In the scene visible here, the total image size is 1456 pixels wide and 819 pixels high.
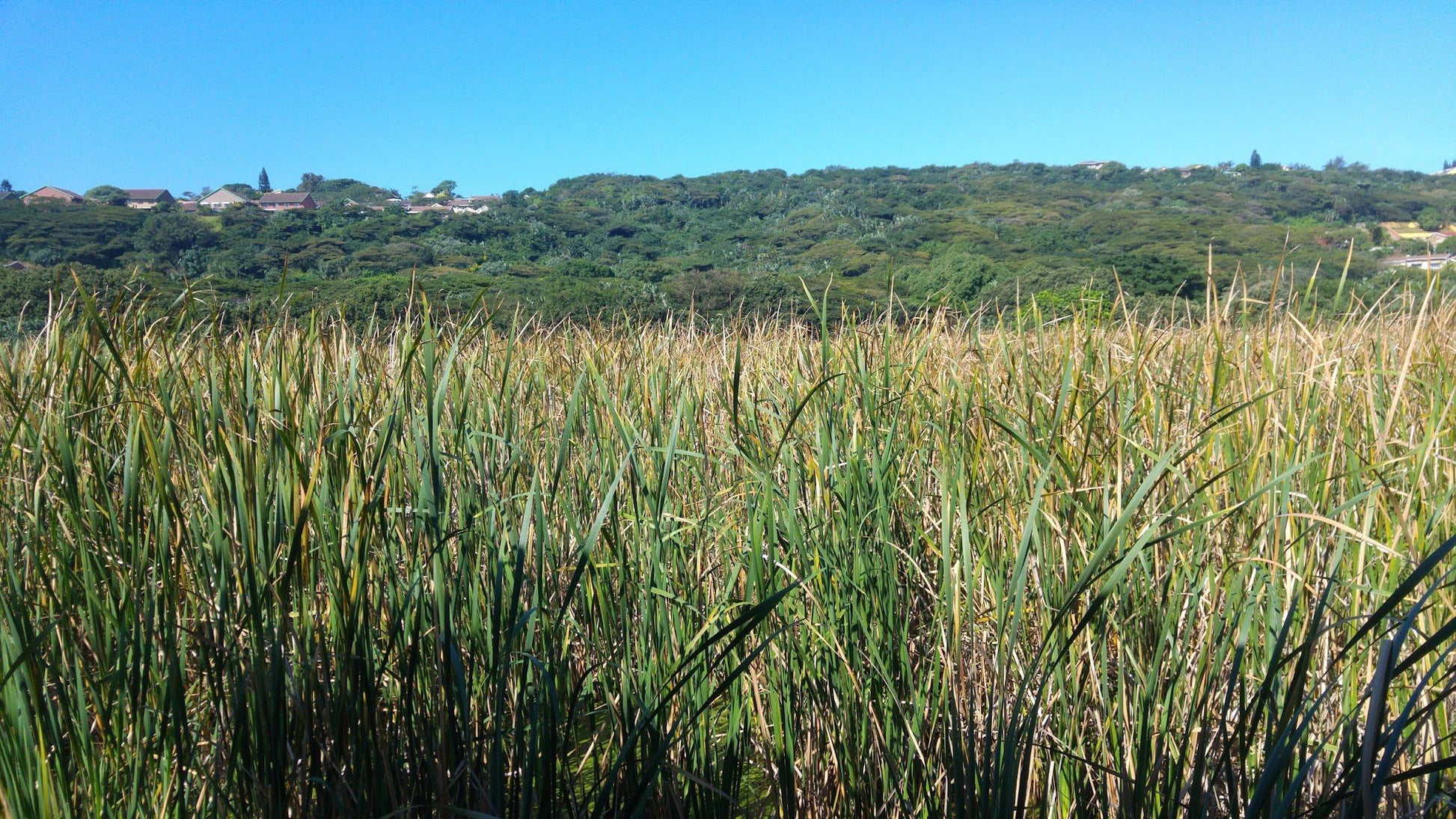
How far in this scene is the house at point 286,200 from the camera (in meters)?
34.3

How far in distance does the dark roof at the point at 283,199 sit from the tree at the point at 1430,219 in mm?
39999

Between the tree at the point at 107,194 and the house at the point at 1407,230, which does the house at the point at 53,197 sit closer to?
the tree at the point at 107,194

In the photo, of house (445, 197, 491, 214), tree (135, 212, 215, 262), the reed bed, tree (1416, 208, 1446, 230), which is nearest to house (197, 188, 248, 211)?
house (445, 197, 491, 214)

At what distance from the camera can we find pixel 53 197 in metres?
22.6

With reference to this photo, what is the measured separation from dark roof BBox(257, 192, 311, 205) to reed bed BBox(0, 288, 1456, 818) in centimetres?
3874

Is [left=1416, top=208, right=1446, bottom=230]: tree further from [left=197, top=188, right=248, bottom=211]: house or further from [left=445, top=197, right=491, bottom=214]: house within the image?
[left=197, top=188, right=248, bottom=211]: house

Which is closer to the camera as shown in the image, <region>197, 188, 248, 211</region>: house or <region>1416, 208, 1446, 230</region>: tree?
<region>1416, 208, 1446, 230</region>: tree

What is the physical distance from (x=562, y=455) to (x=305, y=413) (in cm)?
49

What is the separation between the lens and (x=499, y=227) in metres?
27.0

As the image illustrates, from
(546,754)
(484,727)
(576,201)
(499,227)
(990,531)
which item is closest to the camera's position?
(546,754)

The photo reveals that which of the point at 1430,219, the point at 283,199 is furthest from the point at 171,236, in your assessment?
the point at 1430,219

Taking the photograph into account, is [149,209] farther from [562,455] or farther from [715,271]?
[562,455]

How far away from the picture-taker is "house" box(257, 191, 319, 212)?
113ft

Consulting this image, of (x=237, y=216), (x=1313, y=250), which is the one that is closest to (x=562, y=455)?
(x=1313, y=250)
